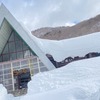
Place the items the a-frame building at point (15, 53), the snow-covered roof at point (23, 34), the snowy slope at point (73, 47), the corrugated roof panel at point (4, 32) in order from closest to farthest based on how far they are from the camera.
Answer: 1. the snow-covered roof at point (23, 34)
2. the a-frame building at point (15, 53)
3. the snowy slope at point (73, 47)
4. the corrugated roof panel at point (4, 32)

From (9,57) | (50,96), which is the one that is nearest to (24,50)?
(9,57)

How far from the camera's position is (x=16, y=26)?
1012cm

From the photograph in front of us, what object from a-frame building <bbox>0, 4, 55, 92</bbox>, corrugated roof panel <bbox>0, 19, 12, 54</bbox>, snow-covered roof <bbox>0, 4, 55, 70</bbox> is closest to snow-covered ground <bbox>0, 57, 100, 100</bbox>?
snow-covered roof <bbox>0, 4, 55, 70</bbox>

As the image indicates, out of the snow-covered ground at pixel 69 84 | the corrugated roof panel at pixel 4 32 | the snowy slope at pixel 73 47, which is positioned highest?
the corrugated roof panel at pixel 4 32

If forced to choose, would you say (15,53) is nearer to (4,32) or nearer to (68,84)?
(4,32)

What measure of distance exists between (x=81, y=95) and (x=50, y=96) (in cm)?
35

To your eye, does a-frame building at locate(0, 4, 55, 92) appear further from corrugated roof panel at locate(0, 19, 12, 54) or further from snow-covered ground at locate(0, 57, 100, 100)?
snow-covered ground at locate(0, 57, 100, 100)

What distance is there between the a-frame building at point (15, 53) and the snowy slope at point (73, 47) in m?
0.52

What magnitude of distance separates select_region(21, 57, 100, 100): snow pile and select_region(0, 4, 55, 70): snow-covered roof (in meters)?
6.06

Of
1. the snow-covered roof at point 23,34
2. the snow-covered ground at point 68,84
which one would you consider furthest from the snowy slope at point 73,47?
the snow-covered ground at point 68,84

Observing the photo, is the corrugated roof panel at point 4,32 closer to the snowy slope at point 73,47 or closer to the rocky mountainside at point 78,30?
the snowy slope at point 73,47

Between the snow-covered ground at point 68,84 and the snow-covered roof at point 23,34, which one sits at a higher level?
the snow-covered roof at point 23,34

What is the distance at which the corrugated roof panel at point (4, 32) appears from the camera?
10584mm

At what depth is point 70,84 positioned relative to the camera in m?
2.89
